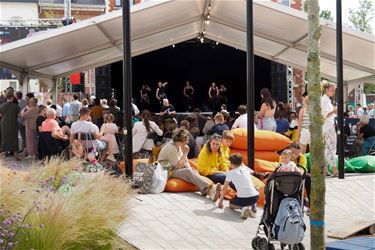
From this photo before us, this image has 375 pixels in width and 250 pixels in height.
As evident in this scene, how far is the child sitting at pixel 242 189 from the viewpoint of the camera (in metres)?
8.18

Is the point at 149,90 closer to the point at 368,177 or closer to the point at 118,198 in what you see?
the point at 368,177

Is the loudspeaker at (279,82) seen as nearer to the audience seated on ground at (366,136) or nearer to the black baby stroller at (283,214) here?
the audience seated on ground at (366,136)

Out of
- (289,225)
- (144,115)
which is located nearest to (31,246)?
(289,225)

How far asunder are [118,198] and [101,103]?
10221 mm

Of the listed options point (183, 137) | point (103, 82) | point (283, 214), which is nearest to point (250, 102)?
point (183, 137)

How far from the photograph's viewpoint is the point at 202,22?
17.8 metres

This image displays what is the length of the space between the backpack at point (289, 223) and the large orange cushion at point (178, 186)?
232 centimetres

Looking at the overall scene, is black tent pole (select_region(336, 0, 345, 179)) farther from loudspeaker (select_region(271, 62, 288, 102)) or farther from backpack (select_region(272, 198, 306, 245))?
loudspeaker (select_region(271, 62, 288, 102))

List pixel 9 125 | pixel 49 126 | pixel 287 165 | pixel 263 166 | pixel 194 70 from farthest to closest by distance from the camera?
pixel 194 70
pixel 9 125
pixel 49 126
pixel 263 166
pixel 287 165

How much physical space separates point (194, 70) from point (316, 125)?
22429 millimetres

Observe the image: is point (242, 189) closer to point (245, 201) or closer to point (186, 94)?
point (245, 201)

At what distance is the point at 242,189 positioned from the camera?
8180mm

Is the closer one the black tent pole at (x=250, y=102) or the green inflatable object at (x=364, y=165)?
the black tent pole at (x=250, y=102)

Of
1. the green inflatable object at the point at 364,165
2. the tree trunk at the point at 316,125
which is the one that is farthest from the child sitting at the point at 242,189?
the green inflatable object at the point at 364,165
